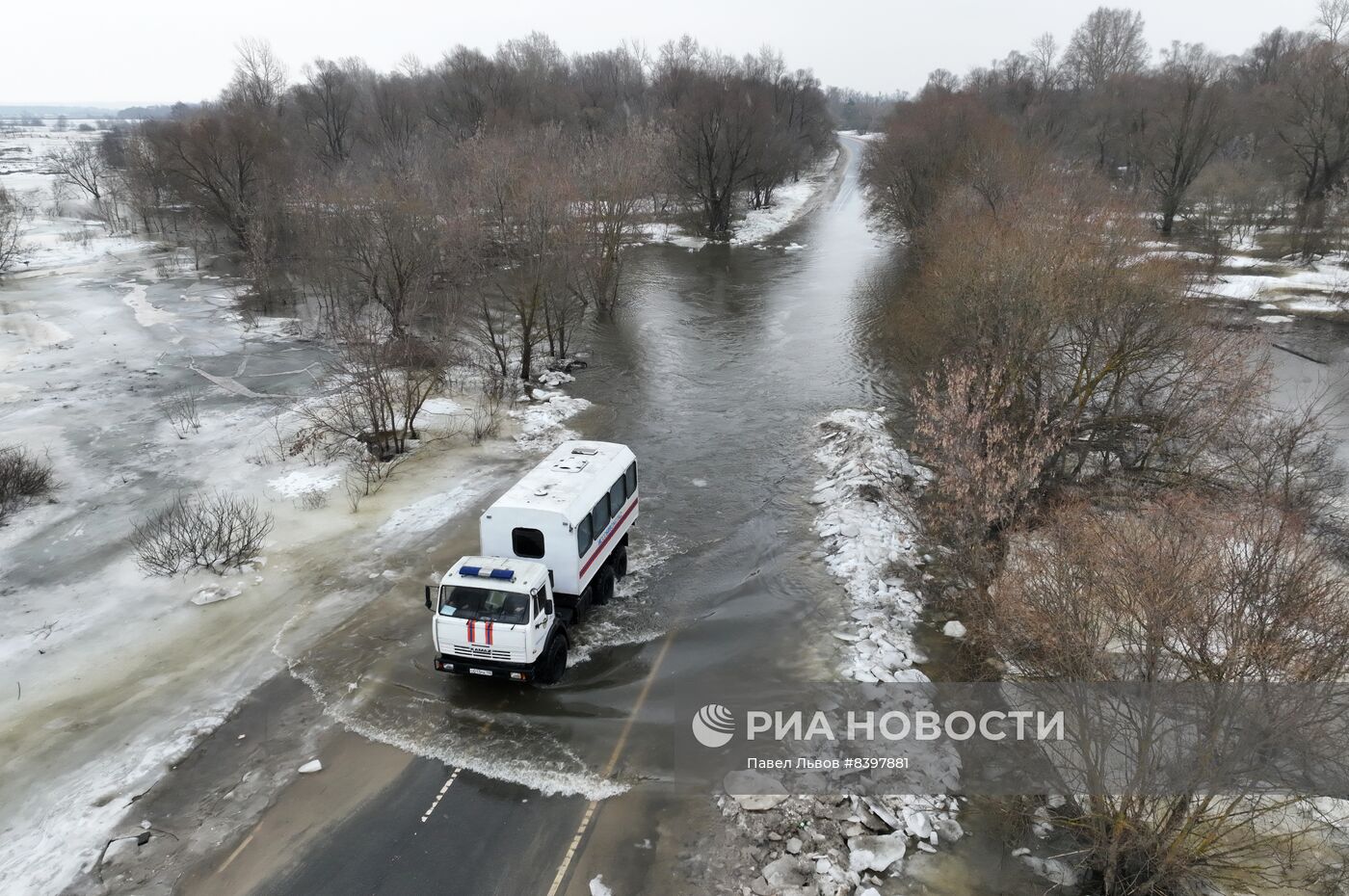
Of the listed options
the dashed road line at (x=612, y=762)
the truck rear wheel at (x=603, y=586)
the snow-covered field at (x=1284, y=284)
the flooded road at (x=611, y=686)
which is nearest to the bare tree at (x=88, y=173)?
the flooded road at (x=611, y=686)

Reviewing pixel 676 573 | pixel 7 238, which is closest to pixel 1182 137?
pixel 676 573

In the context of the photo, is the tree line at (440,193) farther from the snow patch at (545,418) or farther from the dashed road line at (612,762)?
the dashed road line at (612,762)

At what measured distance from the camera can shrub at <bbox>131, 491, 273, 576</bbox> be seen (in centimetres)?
1733

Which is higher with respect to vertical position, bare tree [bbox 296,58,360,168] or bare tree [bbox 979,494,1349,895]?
bare tree [bbox 296,58,360,168]

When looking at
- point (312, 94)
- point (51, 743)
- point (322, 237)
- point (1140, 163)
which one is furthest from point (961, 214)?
point (312, 94)

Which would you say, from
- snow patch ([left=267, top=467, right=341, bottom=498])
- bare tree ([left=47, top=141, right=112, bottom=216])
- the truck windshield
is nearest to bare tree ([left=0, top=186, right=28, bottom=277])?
bare tree ([left=47, top=141, right=112, bottom=216])

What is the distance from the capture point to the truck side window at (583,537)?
1488 cm

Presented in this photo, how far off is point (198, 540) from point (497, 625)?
905cm

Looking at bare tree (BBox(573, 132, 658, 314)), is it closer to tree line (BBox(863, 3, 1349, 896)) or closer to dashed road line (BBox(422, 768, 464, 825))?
tree line (BBox(863, 3, 1349, 896))

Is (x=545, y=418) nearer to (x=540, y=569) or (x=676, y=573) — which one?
(x=676, y=573)

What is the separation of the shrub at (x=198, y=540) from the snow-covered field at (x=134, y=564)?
0.35 m

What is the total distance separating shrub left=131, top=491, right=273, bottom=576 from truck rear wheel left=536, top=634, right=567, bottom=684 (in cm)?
863

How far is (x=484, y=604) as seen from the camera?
13.4m

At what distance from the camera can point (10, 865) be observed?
1041 cm
